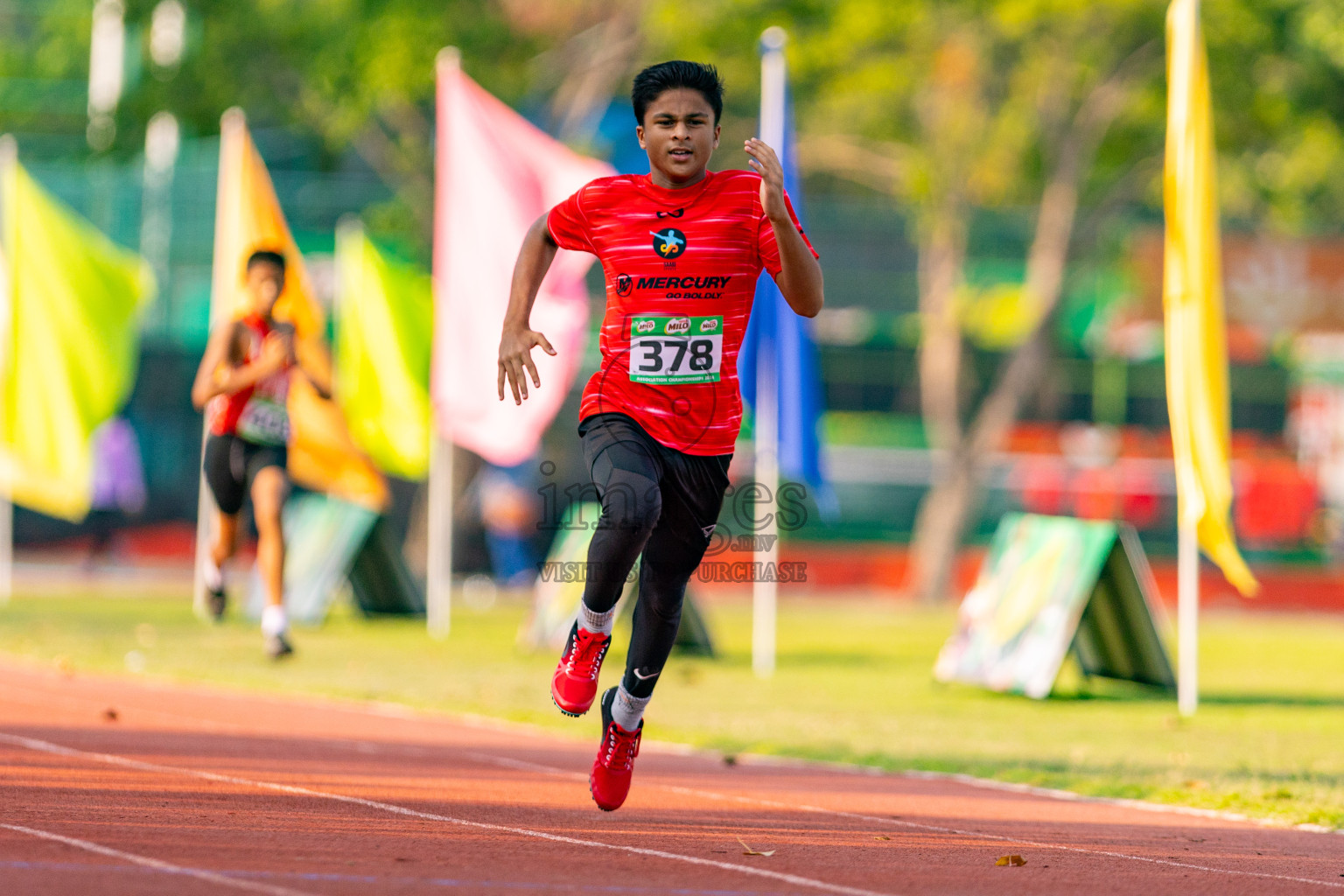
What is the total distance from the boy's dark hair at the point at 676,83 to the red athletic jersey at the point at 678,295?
0.28 m

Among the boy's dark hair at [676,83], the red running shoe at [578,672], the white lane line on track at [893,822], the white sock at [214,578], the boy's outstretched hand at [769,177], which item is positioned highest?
the boy's dark hair at [676,83]

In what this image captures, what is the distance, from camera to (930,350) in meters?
27.2

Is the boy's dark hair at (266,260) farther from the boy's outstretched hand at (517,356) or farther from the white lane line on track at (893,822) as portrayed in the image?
the boy's outstretched hand at (517,356)

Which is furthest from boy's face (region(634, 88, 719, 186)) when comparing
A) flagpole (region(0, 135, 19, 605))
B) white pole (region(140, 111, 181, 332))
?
white pole (region(140, 111, 181, 332))

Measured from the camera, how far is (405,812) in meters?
6.18

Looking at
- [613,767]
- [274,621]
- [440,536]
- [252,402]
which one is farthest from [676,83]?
[440,536]

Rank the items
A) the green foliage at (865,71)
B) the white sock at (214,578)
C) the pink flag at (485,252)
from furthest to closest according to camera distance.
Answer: the green foliage at (865,71) < the pink flag at (485,252) < the white sock at (214,578)

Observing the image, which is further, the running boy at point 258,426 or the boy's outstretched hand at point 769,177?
the running boy at point 258,426

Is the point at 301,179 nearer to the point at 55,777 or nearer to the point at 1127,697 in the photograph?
the point at 1127,697

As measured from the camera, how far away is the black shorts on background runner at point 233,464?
37.0 feet

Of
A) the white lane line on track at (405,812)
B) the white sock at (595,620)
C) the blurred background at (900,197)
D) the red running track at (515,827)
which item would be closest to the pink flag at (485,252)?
the blurred background at (900,197)

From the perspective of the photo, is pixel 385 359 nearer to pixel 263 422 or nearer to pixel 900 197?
pixel 263 422

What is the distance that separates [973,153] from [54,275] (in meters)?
13.4

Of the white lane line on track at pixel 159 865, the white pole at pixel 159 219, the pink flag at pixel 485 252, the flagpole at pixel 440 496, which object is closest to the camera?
the white lane line on track at pixel 159 865
